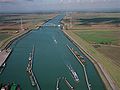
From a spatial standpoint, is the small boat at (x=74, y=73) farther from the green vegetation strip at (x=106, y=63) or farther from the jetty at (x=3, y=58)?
the jetty at (x=3, y=58)

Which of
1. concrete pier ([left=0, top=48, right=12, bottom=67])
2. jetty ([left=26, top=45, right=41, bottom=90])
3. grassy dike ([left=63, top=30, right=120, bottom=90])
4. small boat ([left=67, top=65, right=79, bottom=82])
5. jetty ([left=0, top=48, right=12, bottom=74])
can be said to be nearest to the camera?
grassy dike ([left=63, top=30, right=120, bottom=90])

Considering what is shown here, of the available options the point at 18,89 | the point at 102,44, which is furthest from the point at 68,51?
the point at 18,89

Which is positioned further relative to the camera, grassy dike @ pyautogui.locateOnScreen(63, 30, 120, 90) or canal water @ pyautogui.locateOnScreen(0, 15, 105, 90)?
canal water @ pyautogui.locateOnScreen(0, 15, 105, 90)

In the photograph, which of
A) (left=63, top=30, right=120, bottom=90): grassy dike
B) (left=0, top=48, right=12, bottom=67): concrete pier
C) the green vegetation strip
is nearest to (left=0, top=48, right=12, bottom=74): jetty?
(left=0, top=48, right=12, bottom=67): concrete pier

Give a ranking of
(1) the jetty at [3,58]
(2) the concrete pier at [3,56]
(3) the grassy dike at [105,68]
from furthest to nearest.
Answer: (2) the concrete pier at [3,56], (1) the jetty at [3,58], (3) the grassy dike at [105,68]

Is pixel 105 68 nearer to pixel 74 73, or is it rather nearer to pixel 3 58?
pixel 74 73

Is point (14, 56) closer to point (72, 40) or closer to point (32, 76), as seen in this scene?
point (32, 76)

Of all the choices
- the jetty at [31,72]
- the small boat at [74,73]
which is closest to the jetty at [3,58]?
the jetty at [31,72]

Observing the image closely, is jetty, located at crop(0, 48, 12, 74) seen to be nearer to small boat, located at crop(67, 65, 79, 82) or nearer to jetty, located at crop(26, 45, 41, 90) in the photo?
jetty, located at crop(26, 45, 41, 90)

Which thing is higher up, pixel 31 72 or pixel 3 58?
pixel 31 72

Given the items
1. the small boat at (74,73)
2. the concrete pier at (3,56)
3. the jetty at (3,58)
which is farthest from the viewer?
the concrete pier at (3,56)

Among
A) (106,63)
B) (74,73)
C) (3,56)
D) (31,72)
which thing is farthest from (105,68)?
(3,56)
